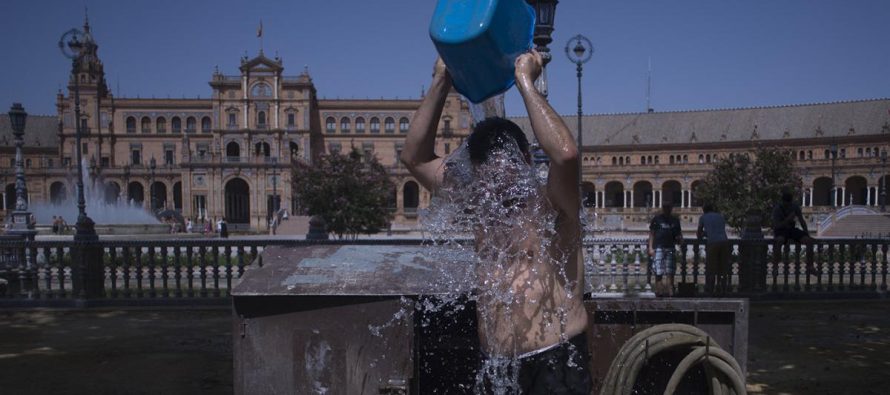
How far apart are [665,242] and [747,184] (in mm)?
21465

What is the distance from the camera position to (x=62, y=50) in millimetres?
14391

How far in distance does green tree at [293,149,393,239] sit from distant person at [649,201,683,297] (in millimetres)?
14551

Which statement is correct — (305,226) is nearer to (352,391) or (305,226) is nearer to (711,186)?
(711,186)

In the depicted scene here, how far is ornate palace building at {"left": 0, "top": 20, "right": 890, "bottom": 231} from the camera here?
58.8 m

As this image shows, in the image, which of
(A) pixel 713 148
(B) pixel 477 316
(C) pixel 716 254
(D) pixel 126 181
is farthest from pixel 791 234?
(D) pixel 126 181

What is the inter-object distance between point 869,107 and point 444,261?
3137 inches

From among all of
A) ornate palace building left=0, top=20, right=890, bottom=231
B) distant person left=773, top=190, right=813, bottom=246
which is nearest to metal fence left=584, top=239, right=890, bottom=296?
distant person left=773, top=190, right=813, bottom=246

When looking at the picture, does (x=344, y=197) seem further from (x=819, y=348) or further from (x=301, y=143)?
(x=301, y=143)

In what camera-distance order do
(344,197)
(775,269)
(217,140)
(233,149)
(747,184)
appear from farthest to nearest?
(233,149) < (217,140) < (747,184) < (344,197) < (775,269)

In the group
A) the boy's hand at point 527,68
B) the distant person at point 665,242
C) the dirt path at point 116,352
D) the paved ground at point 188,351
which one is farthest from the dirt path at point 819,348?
the dirt path at point 116,352

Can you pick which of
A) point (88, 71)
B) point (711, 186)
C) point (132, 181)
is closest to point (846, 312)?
point (711, 186)

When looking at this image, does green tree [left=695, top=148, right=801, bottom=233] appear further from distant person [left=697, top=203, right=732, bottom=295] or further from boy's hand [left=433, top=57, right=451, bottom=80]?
boy's hand [left=433, top=57, right=451, bottom=80]

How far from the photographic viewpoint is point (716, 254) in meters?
8.91

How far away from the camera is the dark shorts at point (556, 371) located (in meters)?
2.38
